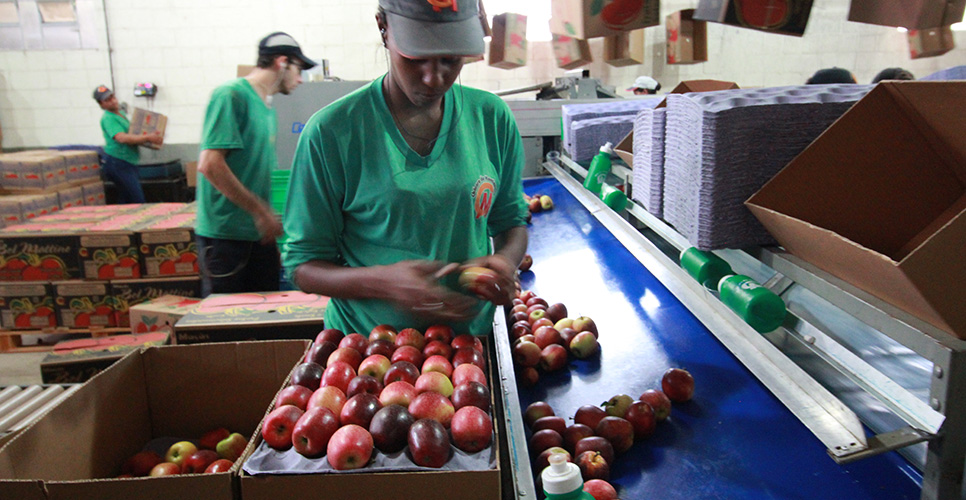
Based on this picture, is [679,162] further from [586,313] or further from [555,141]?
[555,141]

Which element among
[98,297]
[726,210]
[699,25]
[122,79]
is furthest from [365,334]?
[122,79]

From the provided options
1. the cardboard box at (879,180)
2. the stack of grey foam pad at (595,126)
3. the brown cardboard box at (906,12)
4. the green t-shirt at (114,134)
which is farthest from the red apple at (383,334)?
the green t-shirt at (114,134)

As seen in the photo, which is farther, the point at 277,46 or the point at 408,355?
the point at 277,46

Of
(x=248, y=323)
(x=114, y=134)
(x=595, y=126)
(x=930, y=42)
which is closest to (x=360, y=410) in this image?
(x=248, y=323)

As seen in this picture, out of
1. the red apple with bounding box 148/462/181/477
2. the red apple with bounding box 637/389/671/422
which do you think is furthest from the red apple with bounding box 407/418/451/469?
the red apple with bounding box 148/462/181/477

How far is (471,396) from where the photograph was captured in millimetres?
1296

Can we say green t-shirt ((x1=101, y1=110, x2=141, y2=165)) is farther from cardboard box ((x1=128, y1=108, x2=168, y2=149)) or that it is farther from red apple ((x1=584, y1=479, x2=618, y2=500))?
red apple ((x1=584, y1=479, x2=618, y2=500))

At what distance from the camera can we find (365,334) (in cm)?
179

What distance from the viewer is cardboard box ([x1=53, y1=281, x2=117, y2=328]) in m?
4.80

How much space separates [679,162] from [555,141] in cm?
331

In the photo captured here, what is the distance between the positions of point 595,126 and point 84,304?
4.22 metres

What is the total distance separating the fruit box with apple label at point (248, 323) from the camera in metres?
2.67

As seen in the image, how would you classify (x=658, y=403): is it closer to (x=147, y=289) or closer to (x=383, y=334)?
(x=383, y=334)

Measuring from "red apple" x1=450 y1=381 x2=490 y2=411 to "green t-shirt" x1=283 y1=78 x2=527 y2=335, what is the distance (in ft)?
1.30
